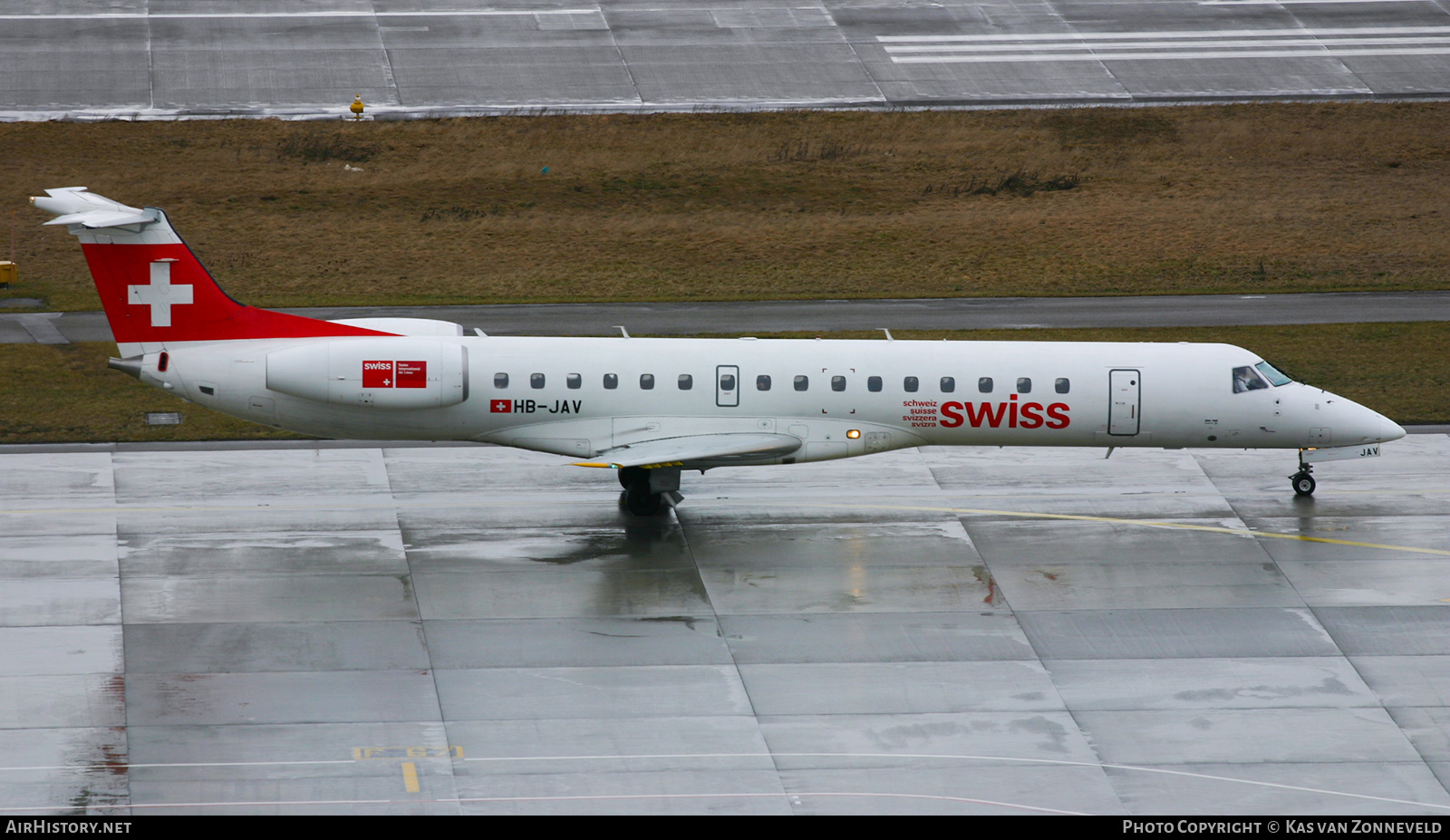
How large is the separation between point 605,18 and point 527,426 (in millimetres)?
44962

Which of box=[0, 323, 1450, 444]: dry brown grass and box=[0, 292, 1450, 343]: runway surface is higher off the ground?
box=[0, 292, 1450, 343]: runway surface

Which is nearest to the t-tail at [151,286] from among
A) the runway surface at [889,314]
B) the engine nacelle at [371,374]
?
the engine nacelle at [371,374]

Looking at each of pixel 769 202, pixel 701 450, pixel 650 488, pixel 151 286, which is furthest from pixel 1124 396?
pixel 769 202

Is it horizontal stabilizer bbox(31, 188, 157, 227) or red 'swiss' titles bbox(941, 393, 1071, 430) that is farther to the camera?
red 'swiss' titles bbox(941, 393, 1071, 430)

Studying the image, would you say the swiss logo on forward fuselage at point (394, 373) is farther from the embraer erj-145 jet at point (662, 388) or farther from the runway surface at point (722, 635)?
the runway surface at point (722, 635)

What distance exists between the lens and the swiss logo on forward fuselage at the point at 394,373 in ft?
95.3

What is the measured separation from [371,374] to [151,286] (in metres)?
4.22

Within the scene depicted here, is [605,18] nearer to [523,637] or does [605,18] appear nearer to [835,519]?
[835,519]

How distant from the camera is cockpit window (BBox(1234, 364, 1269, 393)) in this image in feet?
99.9

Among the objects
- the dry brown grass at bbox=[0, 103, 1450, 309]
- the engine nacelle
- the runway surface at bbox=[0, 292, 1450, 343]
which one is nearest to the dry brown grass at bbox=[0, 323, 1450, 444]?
the runway surface at bbox=[0, 292, 1450, 343]

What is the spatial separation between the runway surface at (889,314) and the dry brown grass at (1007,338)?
1144 mm

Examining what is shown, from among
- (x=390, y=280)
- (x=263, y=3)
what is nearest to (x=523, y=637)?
(x=390, y=280)

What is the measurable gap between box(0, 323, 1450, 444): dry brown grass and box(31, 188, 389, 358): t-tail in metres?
4.84

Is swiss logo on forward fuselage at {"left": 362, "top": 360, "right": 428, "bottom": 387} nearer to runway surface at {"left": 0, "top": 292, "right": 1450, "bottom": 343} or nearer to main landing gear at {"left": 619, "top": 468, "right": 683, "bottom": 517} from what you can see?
main landing gear at {"left": 619, "top": 468, "right": 683, "bottom": 517}
